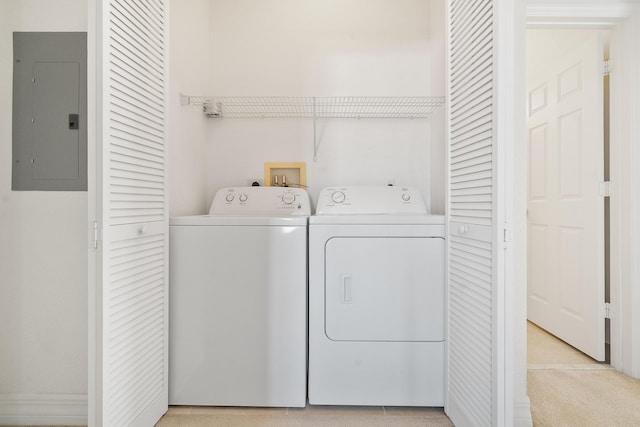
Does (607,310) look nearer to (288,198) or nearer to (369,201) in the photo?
(369,201)

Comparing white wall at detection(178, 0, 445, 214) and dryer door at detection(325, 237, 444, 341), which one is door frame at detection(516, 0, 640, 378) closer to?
white wall at detection(178, 0, 445, 214)

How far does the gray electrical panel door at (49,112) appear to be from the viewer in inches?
63.1

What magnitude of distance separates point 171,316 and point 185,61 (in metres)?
1.39

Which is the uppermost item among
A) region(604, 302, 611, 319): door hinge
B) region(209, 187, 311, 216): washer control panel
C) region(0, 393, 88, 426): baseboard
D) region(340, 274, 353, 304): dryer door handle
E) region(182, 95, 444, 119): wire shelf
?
region(182, 95, 444, 119): wire shelf

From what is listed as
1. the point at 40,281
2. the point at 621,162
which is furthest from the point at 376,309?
the point at 621,162

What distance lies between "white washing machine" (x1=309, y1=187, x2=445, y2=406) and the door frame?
1280 millimetres

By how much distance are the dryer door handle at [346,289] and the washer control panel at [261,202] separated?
599mm

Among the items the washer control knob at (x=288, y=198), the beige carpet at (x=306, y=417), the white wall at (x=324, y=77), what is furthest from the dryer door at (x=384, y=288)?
the white wall at (x=324, y=77)

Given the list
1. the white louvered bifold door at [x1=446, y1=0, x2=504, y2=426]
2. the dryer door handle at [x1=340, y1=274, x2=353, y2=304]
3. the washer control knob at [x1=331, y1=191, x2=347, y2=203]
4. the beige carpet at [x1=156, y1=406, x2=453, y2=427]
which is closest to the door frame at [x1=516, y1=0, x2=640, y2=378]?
the white louvered bifold door at [x1=446, y1=0, x2=504, y2=426]

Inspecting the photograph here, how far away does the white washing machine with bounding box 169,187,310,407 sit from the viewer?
1732 millimetres

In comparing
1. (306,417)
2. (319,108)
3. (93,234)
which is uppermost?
(319,108)

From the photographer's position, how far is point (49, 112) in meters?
1.61

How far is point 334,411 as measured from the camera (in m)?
1.77

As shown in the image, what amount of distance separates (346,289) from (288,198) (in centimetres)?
75
